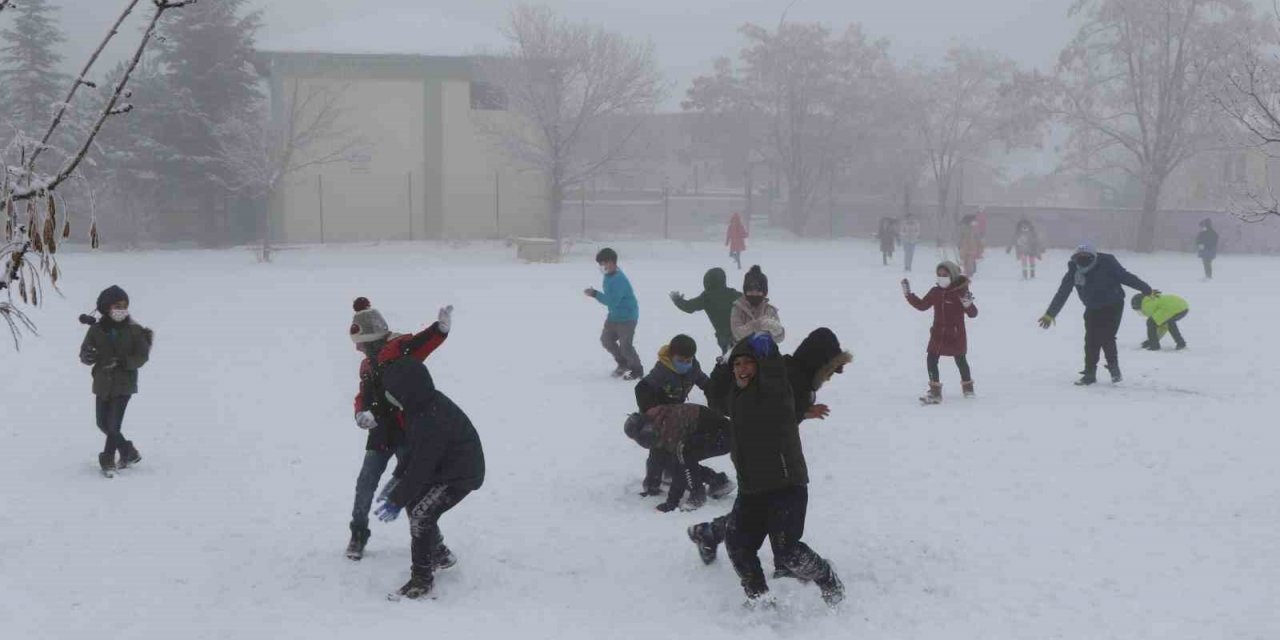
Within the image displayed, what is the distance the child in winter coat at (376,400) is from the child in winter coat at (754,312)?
11.4ft

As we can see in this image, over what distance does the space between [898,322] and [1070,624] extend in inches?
520

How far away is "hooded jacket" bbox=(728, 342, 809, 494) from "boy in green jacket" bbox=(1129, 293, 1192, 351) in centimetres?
1054

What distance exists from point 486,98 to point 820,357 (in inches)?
1468

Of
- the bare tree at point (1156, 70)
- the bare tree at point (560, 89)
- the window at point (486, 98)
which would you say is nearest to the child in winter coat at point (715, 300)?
the bare tree at point (560, 89)

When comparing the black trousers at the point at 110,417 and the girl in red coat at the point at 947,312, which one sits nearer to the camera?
Answer: the black trousers at the point at 110,417

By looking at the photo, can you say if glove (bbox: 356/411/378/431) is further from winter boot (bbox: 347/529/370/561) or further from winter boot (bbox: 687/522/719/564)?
winter boot (bbox: 687/522/719/564)

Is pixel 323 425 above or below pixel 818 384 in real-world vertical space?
below

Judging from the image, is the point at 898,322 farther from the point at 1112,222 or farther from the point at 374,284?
the point at 1112,222

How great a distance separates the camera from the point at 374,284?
1013 inches

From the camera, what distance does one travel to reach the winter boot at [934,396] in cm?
1182

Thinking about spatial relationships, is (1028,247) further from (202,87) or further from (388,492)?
(202,87)

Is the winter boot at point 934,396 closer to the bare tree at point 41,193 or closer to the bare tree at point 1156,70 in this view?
the bare tree at point 41,193

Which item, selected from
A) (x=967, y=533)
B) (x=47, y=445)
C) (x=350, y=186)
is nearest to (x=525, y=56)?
(x=350, y=186)

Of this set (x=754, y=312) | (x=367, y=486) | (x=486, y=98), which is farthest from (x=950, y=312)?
(x=486, y=98)
